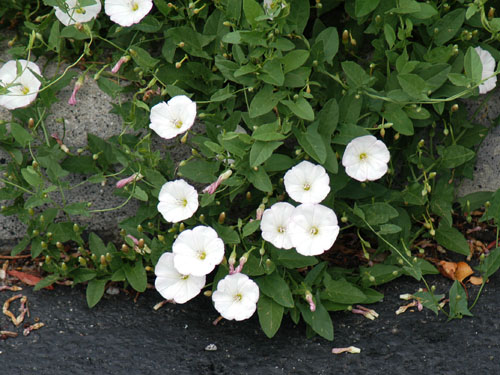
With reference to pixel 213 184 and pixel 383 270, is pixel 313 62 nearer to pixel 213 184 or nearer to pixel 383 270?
pixel 213 184

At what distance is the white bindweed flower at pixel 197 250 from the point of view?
2195mm

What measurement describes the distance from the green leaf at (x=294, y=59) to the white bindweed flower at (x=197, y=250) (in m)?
0.62

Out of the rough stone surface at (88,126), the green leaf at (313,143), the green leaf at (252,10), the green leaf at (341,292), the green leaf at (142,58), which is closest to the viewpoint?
the green leaf at (252,10)

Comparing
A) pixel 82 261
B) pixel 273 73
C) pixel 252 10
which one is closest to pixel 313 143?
pixel 273 73

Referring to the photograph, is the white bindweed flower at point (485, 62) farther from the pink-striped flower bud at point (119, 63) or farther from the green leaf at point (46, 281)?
the green leaf at point (46, 281)

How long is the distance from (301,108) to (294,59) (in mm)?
181

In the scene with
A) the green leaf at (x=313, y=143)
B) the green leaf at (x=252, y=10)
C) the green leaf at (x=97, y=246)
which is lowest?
the green leaf at (x=97, y=246)

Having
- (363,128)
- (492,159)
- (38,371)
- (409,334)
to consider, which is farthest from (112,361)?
(492,159)

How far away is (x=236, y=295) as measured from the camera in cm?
222

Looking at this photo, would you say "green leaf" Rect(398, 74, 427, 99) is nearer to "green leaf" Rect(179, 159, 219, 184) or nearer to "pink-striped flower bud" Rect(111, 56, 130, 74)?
"green leaf" Rect(179, 159, 219, 184)

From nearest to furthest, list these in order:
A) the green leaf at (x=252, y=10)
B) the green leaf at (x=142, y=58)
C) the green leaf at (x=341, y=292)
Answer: the green leaf at (x=252, y=10)
the green leaf at (x=341, y=292)
the green leaf at (x=142, y=58)

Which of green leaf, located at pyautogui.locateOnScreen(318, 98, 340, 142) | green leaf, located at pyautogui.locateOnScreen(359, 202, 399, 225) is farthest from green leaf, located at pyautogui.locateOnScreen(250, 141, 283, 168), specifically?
green leaf, located at pyautogui.locateOnScreen(359, 202, 399, 225)

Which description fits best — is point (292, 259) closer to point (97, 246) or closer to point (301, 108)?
point (301, 108)

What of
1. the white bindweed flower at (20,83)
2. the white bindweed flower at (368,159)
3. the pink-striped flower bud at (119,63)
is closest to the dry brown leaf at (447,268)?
the white bindweed flower at (368,159)
